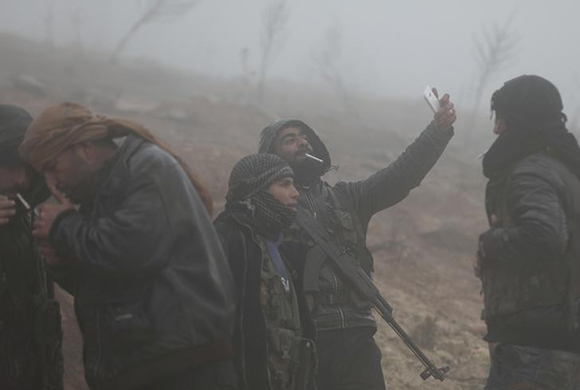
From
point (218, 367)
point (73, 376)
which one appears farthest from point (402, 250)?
point (218, 367)

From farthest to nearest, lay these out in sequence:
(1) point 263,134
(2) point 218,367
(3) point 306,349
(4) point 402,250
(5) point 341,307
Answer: (4) point 402,250 < (1) point 263,134 < (5) point 341,307 < (3) point 306,349 < (2) point 218,367

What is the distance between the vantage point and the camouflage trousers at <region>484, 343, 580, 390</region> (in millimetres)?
2088

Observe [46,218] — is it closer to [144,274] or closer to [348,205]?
[144,274]

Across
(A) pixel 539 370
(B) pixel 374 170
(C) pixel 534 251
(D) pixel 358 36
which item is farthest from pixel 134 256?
(D) pixel 358 36

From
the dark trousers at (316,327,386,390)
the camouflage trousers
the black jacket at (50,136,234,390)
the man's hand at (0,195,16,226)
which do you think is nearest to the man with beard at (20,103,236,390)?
the black jacket at (50,136,234,390)

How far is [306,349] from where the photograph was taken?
2.06 m

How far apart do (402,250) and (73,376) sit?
5.49 metres

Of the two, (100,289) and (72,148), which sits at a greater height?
(72,148)

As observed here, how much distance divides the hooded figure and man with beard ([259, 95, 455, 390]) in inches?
6.4

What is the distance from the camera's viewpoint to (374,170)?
12500mm

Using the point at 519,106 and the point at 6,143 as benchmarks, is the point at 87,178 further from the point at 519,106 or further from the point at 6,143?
the point at 519,106

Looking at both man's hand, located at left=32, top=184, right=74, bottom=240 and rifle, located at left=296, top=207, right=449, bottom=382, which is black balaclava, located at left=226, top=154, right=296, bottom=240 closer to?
rifle, located at left=296, top=207, right=449, bottom=382

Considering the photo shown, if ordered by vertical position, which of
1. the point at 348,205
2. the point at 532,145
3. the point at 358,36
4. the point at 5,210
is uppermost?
the point at 358,36

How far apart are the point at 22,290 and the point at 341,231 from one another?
1.56 meters
